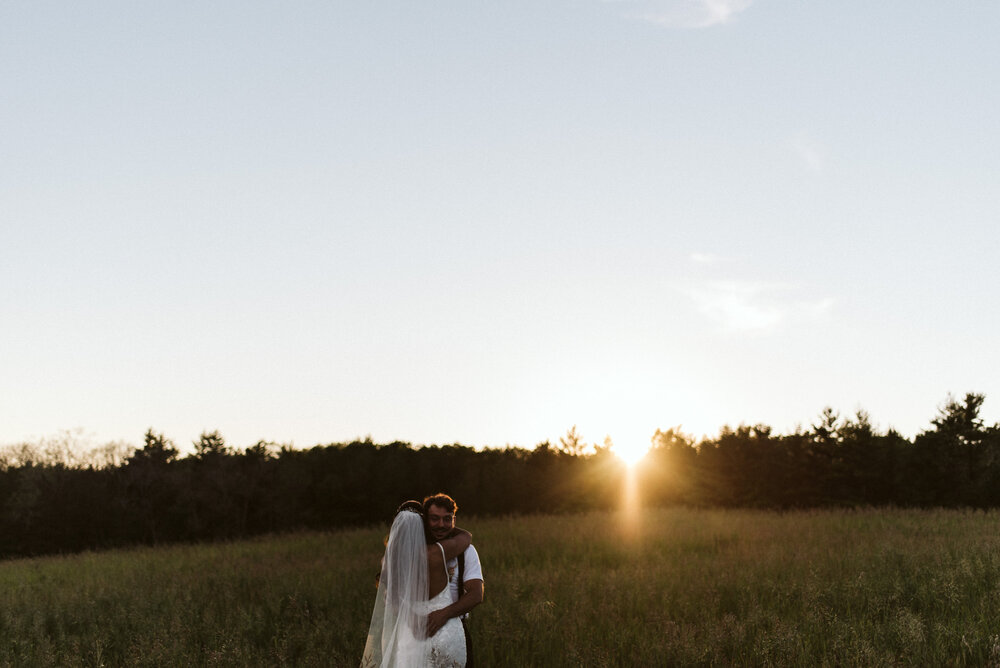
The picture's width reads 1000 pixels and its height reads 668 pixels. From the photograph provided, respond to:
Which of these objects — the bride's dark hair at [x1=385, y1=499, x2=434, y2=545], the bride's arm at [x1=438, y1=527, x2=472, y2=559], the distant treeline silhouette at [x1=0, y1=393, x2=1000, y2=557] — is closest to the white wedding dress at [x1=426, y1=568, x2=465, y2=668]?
the bride's arm at [x1=438, y1=527, x2=472, y2=559]

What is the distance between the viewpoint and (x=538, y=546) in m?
19.1

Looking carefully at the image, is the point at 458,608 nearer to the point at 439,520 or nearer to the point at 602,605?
the point at 439,520

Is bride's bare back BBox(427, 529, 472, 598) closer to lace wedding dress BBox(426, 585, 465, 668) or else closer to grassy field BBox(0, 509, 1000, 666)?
lace wedding dress BBox(426, 585, 465, 668)

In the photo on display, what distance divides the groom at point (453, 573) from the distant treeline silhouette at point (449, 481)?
86.1 ft

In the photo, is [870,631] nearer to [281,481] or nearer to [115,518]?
[281,481]

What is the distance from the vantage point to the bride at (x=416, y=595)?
16.9 feet

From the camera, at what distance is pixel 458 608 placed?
521cm

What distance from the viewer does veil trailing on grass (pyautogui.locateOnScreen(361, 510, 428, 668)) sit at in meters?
5.14

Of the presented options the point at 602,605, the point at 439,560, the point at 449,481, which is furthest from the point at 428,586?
the point at 449,481

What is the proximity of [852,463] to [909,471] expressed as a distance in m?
2.33

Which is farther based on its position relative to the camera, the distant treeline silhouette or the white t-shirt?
the distant treeline silhouette

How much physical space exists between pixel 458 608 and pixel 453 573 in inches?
10.1

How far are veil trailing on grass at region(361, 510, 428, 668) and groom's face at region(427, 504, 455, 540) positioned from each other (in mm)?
82

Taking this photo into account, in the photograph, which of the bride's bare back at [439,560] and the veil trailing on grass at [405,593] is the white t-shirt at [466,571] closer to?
the bride's bare back at [439,560]
